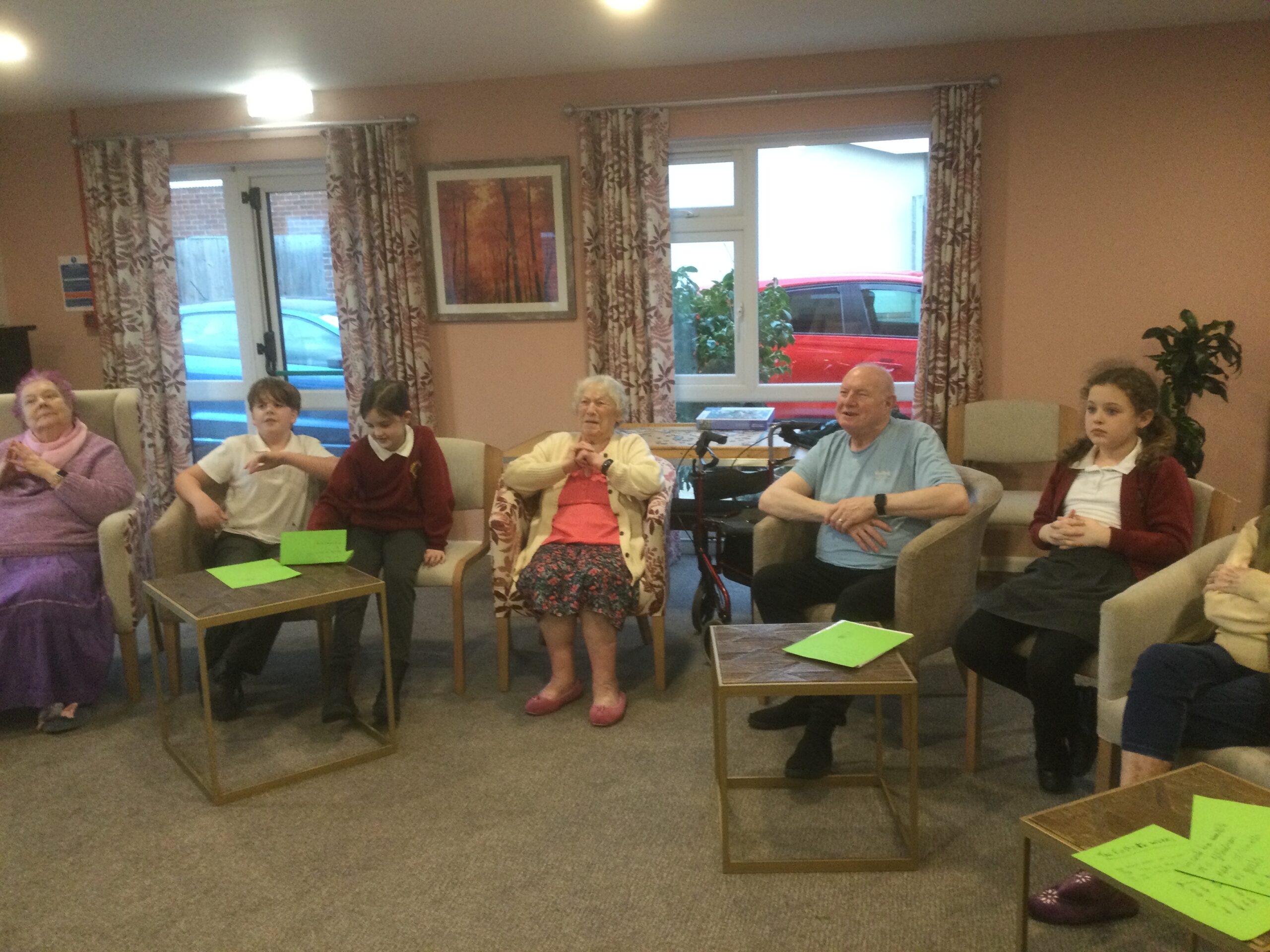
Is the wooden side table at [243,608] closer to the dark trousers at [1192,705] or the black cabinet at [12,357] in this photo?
the dark trousers at [1192,705]

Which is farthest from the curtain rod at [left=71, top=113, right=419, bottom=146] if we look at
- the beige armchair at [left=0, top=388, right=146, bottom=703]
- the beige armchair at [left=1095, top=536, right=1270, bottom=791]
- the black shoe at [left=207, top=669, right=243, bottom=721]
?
the beige armchair at [left=1095, top=536, right=1270, bottom=791]

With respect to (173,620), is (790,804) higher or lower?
lower

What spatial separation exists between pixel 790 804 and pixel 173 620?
76.5 inches

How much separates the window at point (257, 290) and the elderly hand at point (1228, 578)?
13.2 feet

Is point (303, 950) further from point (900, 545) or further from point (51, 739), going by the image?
point (900, 545)

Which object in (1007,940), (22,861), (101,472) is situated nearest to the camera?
(1007,940)

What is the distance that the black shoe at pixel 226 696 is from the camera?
9.73 ft

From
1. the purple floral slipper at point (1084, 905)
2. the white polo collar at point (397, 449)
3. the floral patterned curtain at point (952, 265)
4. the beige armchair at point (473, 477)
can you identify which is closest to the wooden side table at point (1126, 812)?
the purple floral slipper at point (1084, 905)

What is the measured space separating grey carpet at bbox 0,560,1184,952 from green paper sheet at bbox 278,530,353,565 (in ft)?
1.70

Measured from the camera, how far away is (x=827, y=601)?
2695 millimetres

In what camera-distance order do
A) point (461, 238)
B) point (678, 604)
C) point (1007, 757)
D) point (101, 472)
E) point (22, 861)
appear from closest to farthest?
point (22, 861) < point (1007, 757) < point (101, 472) < point (678, 604) < point (461, 238)

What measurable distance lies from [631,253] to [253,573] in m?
2.39

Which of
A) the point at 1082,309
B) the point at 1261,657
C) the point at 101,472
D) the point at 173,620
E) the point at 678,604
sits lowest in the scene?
the point at 678,604

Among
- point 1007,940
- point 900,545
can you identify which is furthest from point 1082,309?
point 1007,940
